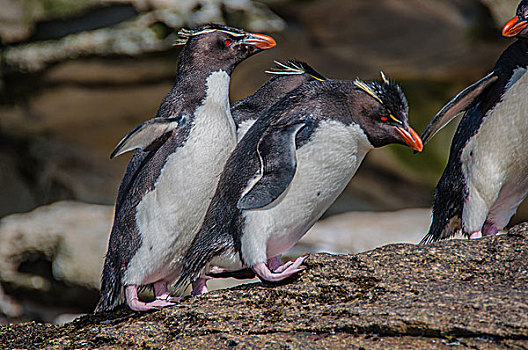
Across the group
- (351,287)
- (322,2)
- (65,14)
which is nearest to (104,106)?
(65,14)

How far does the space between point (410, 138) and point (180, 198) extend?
721 mm

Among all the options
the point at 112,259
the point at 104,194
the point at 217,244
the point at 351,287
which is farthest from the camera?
the point at 104,194

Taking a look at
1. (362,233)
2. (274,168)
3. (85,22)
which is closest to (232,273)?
(274,168)

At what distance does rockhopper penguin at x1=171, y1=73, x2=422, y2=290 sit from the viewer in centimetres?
190

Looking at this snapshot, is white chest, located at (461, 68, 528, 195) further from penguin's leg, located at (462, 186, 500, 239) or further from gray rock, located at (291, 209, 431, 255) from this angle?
gray rock, located at (291, 209, 431, 255)

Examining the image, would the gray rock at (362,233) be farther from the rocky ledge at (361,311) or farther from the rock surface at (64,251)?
the rocky ledge at (361,311)

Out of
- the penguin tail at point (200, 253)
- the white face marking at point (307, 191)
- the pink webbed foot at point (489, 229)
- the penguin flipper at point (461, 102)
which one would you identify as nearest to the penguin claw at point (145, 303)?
the penguin tail at point (200, 253)

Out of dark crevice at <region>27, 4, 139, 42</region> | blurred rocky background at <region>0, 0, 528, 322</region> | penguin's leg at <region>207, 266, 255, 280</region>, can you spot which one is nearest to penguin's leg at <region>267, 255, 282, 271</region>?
penguin's leg at <region>207, 266, 255, 280</region>

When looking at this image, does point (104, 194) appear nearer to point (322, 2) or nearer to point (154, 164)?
point (322, 2)

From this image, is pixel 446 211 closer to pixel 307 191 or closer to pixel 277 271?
pixel 307 191

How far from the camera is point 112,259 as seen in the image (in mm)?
2189

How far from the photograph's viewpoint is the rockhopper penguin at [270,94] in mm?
2418

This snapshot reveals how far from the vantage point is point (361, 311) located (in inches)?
64.4

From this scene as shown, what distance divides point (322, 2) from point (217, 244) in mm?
3760
